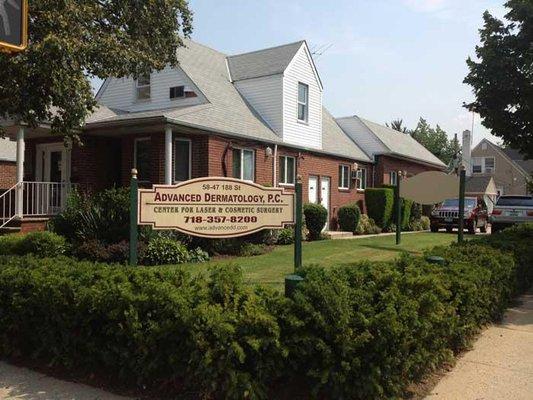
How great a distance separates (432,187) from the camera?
41.9 feet

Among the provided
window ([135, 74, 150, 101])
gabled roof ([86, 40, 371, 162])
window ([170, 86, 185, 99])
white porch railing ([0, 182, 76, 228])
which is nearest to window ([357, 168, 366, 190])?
gabled roof ([86, 40, 371, 162])

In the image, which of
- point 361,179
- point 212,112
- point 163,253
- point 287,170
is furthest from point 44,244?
point 361,179

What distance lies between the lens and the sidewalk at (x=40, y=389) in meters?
4.22

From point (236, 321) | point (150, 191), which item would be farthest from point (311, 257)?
point (236, 321)

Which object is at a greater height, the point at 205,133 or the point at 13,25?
the point at 205,133

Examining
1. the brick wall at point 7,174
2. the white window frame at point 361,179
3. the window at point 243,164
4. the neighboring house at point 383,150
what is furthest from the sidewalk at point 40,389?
the brick wall at point 7,174

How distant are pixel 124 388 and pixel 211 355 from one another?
1042 mm

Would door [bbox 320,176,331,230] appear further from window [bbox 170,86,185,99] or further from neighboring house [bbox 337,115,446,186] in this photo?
window [bbox 170,86,185,99]

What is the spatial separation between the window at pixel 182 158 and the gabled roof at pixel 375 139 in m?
13.7

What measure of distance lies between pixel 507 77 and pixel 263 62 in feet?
38.6

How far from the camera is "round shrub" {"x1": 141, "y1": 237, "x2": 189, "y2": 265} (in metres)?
11.8

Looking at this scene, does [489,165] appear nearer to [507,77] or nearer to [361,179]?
[361,179]

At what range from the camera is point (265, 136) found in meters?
18.0

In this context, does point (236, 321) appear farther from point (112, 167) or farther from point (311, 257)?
point (112, 167)
